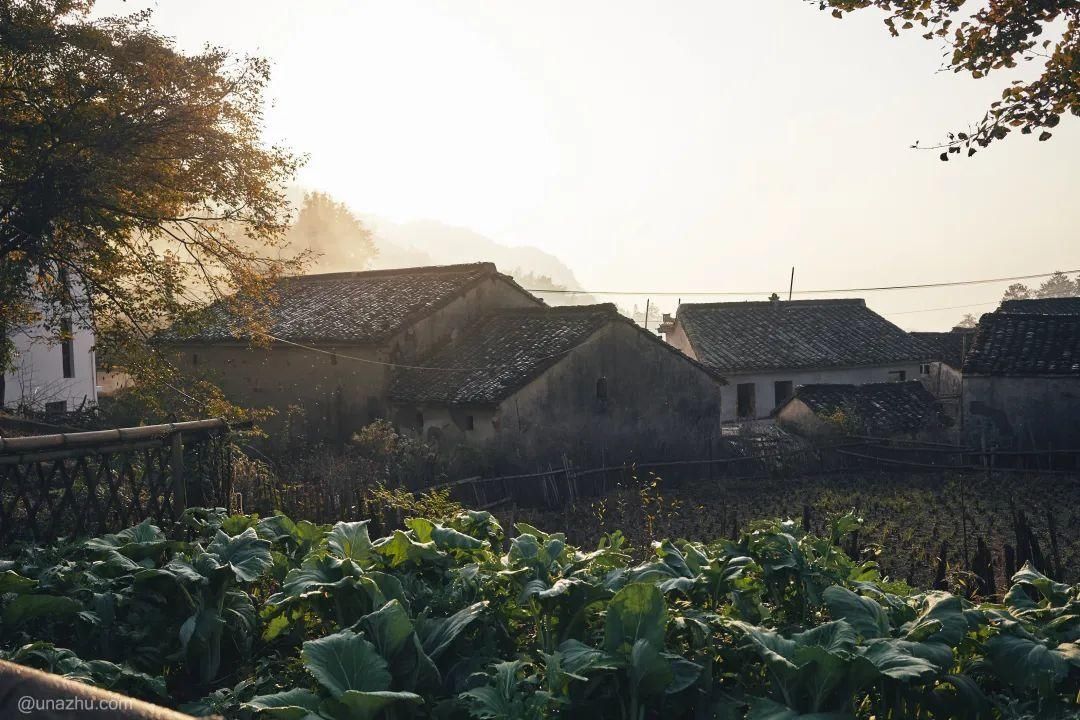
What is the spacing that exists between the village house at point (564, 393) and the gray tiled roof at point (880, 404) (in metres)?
3.99

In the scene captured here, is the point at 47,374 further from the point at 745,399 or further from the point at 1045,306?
the point at 1045,306

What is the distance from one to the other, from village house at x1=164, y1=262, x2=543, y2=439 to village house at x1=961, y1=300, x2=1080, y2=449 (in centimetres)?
1292

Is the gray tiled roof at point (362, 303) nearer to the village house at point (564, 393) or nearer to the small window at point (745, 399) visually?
the village house at point (564, 393)

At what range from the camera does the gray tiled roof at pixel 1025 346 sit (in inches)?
994

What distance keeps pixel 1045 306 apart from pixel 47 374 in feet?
135

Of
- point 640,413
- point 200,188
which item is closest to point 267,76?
point 200,188

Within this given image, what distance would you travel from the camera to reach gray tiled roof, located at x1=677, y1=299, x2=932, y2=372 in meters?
35.4

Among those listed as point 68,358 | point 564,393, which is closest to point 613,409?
point 564,393

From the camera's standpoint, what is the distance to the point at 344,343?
79.0ft

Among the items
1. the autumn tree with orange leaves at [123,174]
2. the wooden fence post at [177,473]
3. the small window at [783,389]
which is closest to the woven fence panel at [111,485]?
the wooden fence post at [177,473]

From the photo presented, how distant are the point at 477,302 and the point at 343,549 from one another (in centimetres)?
2086

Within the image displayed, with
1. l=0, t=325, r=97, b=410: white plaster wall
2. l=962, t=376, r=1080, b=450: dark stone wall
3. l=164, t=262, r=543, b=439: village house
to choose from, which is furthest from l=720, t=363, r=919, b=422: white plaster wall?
l=0, t=325, r=97, b=410: white plaster wall

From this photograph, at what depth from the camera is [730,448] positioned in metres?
23.0

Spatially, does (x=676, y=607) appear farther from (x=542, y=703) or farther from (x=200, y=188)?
(x=200, y=188)
